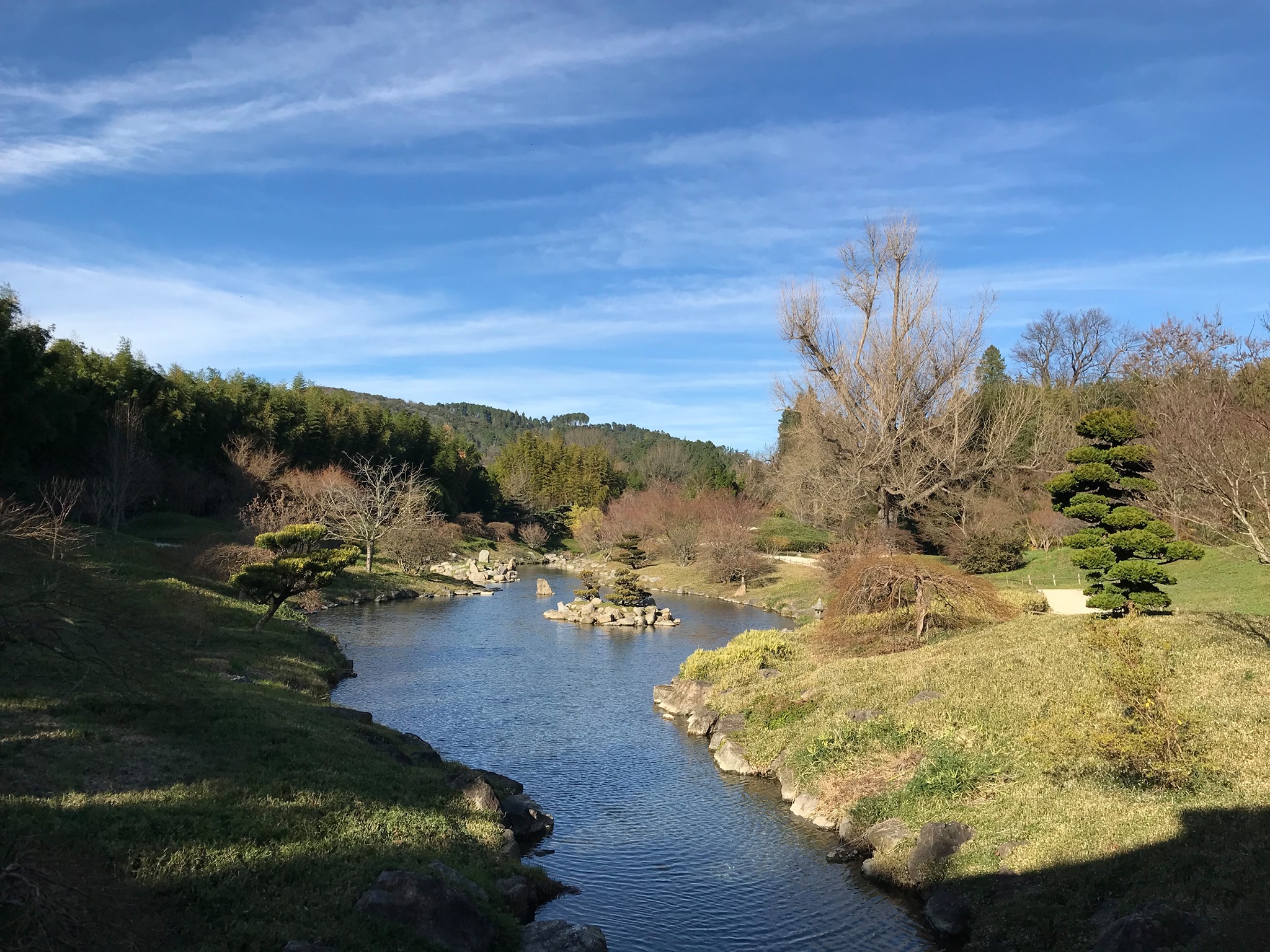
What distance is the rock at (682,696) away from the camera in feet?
79.4

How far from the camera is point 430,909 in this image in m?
9.52

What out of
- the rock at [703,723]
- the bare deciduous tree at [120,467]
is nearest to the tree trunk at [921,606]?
the rock at [703,723]

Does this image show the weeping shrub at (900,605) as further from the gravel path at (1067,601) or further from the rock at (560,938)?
the rock at (560,938)

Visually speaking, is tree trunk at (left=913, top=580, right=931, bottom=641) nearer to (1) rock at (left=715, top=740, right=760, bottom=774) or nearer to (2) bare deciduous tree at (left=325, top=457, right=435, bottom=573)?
(1) rock at (left=715, top=740, right=760, bottom=774)

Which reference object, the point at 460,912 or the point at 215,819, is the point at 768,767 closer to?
the point at 460,912

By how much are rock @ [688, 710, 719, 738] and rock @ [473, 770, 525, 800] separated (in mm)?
6555

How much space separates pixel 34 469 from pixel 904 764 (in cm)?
4442

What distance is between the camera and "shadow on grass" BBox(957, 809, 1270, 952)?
Result: 844 centimetres

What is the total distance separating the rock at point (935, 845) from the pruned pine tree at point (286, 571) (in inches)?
813

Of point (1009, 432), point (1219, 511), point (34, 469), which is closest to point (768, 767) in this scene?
point (1219, 511)

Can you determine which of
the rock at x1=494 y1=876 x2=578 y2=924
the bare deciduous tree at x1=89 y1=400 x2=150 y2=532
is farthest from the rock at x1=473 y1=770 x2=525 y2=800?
A: the bare deciduous tree at x1=89 y1=400 x2=150 y2=532

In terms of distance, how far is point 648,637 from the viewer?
38031mm

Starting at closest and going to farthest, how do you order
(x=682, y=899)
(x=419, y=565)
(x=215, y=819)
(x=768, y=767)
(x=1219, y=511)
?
(x=215, y=819) < (x=682, y=899) < (x=768, y=767) < (x=1219, y=511) < (x=419, y=565)

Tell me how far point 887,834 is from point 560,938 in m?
6.17
